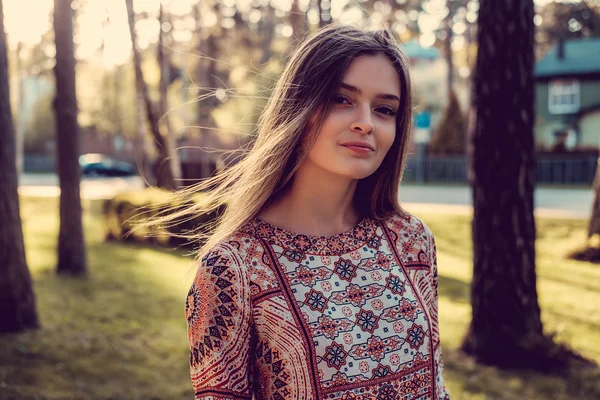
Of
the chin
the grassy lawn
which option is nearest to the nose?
the chin

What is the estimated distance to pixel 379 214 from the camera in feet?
6.73

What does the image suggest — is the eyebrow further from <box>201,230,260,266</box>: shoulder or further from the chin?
<box>201,230,260,266</box>: shoulder

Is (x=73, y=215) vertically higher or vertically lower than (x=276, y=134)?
lower

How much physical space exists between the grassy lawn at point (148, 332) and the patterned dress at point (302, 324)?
361 millimetres

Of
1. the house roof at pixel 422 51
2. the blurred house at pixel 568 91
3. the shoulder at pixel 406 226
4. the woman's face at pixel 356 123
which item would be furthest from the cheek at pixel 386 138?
the house roof at pixel 422 51

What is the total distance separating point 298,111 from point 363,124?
0.18m

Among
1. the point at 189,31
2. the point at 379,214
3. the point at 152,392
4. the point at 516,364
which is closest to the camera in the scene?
the point at 379,214

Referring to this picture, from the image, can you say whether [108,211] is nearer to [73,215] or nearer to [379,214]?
[73,215]

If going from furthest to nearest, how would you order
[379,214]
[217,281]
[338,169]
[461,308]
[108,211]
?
1. [108,211]
2. [461,308]
3. [379,214]
4. [338,169]
5. [217,281]

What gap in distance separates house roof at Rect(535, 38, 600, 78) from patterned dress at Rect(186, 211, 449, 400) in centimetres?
3765

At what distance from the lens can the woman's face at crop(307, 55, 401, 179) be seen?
5.91 ft

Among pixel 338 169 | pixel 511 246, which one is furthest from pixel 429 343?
pixel 511 246

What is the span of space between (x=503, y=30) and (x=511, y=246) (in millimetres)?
1720

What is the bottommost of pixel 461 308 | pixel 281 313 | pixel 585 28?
pixel 461 308
